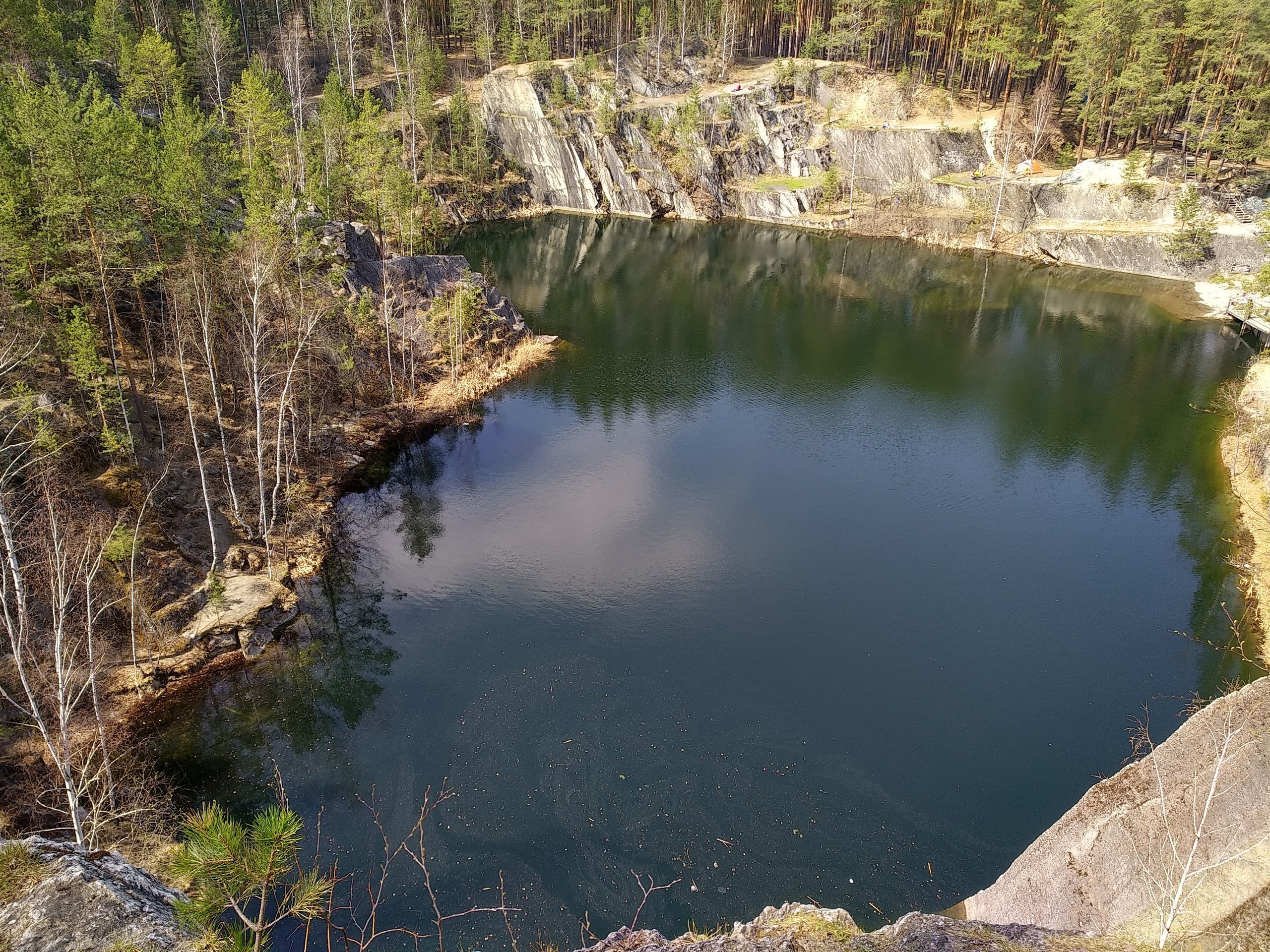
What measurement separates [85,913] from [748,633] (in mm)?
22080

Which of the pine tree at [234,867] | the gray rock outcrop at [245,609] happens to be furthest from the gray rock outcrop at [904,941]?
the gray rock outcrop at [245,609]

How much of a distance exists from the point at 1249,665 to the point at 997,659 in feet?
27.2

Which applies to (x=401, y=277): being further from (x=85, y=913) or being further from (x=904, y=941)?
(x=904, y=941)

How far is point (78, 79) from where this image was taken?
5788 cm

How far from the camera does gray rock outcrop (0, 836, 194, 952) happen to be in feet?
19.5

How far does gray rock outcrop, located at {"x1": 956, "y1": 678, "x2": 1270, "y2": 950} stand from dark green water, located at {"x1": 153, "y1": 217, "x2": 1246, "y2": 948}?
4027 millimetres

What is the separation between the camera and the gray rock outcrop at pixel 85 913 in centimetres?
595

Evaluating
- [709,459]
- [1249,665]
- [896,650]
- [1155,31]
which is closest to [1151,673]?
[1249,665]

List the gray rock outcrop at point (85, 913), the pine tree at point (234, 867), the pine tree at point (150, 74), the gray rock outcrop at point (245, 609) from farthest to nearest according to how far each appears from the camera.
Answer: the pine tree at point (150, 74) < the gray rock outcrop at point (245, 609) < the pine tree at point (234, 867) < the gray rock outcrop at point (85, 913)

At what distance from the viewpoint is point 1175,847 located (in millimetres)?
12938

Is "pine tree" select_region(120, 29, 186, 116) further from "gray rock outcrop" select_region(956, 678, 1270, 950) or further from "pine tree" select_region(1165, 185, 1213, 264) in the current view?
"pine tree" select_region(1165, 185, 1213, 264)

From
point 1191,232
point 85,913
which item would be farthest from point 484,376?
point 1191,232

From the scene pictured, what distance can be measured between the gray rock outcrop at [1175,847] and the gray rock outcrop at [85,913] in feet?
37.5

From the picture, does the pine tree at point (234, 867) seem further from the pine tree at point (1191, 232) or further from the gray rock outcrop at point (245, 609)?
the pine tree at point (1191, 232)
